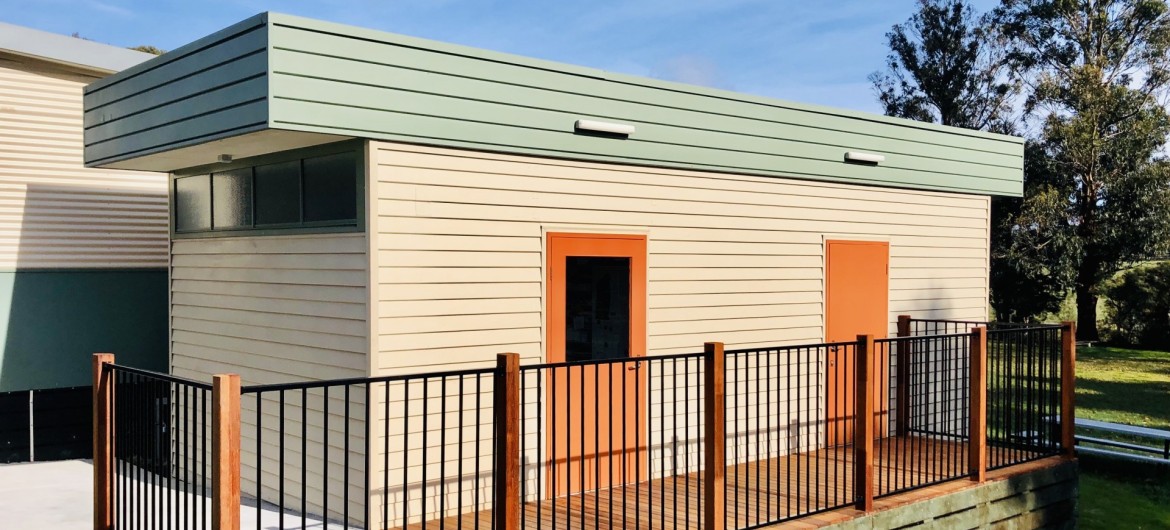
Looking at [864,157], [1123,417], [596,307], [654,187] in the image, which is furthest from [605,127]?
[1123,417]

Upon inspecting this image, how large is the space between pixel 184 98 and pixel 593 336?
10.4 ft

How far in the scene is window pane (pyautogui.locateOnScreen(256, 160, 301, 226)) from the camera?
6484 mm

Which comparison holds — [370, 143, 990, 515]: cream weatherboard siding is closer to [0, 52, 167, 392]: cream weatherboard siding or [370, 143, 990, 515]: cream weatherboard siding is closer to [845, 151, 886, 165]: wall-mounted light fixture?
[845, 151, 886, 165]: wall-mounted light fixture

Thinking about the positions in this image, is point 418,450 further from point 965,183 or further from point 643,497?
point 965,183

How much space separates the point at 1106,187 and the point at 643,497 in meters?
21.3

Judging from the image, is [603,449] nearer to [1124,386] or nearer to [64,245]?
[64,245]

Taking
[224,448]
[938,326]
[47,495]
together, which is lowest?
[47,495]

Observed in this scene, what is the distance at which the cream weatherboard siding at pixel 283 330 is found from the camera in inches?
233

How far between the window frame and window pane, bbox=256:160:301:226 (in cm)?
4

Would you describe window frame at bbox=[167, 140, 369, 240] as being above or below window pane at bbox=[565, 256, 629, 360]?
above

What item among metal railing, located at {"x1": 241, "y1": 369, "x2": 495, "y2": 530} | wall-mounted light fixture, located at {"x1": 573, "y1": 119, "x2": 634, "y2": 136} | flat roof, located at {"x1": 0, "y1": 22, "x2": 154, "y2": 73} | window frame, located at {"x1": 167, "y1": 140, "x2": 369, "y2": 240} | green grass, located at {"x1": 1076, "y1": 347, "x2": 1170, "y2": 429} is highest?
flat roof, located at {"x1": 0, "y1": 22, "x2": 154, "y2": 73}

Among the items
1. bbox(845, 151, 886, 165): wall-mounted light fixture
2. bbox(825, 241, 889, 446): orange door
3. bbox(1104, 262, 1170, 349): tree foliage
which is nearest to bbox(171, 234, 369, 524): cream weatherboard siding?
bbox(825, 241, 889, 446): orange door

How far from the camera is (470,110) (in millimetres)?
6070

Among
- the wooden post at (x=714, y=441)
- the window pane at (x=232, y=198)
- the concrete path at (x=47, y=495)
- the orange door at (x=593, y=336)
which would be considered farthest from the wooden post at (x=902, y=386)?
the concrete path at (x=47, y=495)
